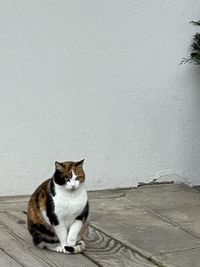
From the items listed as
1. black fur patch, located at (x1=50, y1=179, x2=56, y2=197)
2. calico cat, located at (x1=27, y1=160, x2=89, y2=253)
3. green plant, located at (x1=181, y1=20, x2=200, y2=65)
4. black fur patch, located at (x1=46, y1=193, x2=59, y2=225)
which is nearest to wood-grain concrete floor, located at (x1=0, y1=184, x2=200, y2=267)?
calico cat, located at (x1=27, y1=160, x2=89, y2=253)

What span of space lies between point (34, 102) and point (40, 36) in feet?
2.17

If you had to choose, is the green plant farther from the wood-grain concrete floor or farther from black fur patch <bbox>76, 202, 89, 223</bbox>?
black fur patch <bbox>76, 202, 89, 223</bbox>

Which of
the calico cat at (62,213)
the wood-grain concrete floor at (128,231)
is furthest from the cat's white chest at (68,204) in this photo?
the wood-grain concrete floor at (128,231)

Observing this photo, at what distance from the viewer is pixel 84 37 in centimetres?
662

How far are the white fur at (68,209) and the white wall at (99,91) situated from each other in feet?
5.28

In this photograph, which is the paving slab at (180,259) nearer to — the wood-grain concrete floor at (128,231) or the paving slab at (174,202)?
the wood-grain concrete floor at (128,231)

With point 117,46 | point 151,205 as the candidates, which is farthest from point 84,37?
point 151,205

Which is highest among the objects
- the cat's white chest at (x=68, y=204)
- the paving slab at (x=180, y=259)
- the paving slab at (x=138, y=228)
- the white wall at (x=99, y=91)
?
the white wall at (x=99, y=91)

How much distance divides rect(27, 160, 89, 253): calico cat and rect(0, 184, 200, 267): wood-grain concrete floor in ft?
0.34

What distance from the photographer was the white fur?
495 centimetres

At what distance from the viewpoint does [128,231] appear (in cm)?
578

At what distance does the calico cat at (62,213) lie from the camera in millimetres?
4965

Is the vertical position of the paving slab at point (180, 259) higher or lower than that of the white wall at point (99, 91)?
lower

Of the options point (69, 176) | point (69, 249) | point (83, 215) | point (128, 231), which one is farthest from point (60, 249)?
point (128, 231)
